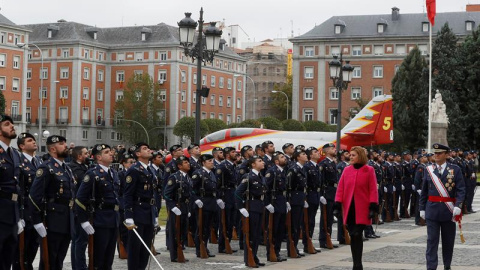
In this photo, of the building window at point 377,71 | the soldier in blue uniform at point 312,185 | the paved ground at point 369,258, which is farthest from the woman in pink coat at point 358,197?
the building window at point 377,71

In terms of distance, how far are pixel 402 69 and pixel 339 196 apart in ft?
228

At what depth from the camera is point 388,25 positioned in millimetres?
103812

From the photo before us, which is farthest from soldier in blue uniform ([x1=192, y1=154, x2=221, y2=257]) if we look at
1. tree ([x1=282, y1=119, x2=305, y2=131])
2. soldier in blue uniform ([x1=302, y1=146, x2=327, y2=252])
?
tree ([x1=282, y1=119, x2=305, y2=131])

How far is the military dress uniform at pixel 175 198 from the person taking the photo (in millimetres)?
16172

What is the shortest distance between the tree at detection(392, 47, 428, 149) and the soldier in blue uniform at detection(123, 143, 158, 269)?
63594 mm

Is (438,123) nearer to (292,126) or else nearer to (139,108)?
(292,126)

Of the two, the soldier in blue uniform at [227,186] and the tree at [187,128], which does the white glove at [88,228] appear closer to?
the soldier in blue uniform at [227,186]

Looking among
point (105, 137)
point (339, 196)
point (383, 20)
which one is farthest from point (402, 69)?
point (339, 196)

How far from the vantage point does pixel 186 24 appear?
23016mm

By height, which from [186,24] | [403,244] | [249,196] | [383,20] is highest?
[383,20]

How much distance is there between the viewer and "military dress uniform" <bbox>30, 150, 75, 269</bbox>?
11.8 m

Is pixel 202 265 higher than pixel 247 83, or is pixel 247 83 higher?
pixel 247 83

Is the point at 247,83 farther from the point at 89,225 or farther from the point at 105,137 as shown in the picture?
the point at 89,225

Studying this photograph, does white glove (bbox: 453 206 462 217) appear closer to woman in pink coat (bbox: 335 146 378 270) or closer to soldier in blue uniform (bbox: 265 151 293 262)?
woman in pink coat (bbox: 335 146 378 270)
